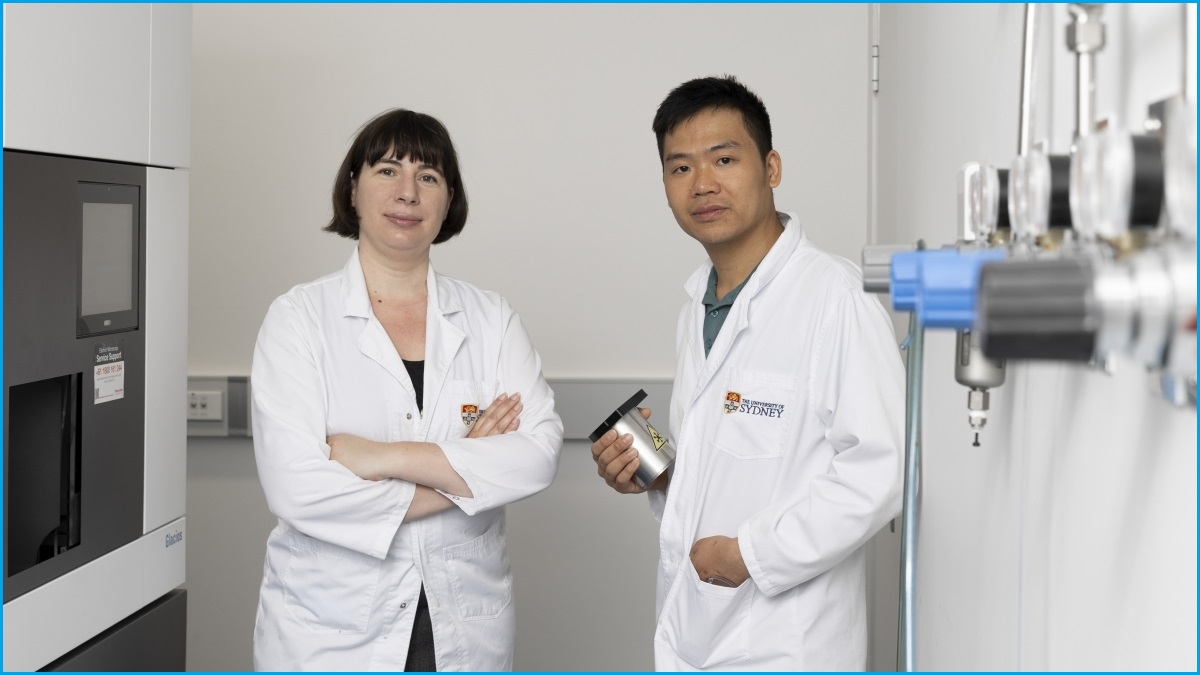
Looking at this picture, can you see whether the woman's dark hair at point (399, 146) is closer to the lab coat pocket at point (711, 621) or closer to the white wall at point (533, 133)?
the white wall at point (533, 133)

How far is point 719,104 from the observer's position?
1.62 metres

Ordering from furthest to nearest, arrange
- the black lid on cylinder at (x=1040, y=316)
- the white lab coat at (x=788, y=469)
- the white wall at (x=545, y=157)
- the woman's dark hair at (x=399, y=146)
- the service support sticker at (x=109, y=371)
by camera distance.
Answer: the white wall at (x=545, y=157)
the woman's dark hair at (x=399, y=146)
the service support sticker at (x=109, y=371)
the white lab coat at (x=788, y=469)
the black lid on cylinder at (x=1040, y=316)

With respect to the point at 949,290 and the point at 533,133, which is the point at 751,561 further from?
the point at 533,133

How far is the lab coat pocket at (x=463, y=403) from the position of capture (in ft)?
5.80

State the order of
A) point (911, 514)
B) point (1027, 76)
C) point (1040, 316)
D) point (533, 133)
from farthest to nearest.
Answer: point (533, 133) → point (911, 514) → point (1027, 76) → point (1040, 316)

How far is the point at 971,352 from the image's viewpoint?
820 mm

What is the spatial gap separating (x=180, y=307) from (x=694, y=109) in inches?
35.6

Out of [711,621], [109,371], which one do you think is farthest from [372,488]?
[711,621]

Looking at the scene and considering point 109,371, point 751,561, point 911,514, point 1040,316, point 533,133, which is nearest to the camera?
point 1040,316

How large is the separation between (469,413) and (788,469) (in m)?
0.58

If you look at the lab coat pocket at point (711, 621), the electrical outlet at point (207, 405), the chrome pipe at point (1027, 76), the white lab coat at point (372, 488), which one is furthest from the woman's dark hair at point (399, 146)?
the chrome pipe at point (1027, 76)

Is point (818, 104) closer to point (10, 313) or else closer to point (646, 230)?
point (646, 230)

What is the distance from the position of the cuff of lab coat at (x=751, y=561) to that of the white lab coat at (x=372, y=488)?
0.43m

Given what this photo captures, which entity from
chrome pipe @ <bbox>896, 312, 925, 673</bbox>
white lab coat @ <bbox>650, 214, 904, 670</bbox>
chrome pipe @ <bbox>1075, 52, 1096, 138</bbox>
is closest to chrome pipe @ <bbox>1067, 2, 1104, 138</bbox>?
chrome pipe @ <bbox>1075, 52, 1096, 138</bbox>
